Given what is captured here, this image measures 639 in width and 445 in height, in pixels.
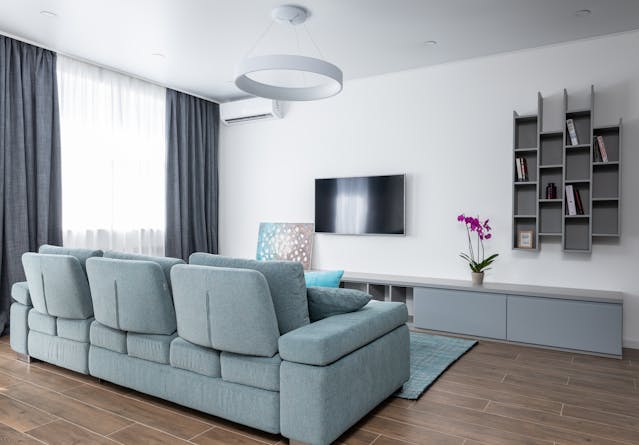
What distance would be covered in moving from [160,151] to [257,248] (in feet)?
5.49

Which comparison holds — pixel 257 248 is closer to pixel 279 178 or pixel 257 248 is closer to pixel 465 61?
pixel 279 178

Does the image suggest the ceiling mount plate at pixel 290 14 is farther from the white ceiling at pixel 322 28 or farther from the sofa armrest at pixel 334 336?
the sofa armrest at pixel 334 336

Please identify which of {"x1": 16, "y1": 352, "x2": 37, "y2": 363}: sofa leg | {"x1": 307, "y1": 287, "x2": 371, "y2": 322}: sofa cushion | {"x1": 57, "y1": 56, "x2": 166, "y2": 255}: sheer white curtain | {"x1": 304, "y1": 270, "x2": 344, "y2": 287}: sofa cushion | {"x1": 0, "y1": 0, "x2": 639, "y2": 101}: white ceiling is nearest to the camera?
{"x1": 307, "y1": 287, "x2": 371, "y2": 322}: sofa cushion

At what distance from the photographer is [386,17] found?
3635 millimetres

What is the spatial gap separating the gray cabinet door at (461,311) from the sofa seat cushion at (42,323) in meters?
2.95

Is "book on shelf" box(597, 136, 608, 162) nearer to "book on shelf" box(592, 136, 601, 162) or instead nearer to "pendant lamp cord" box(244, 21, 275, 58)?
"book on shelf" box(592, 136, 601, 162)

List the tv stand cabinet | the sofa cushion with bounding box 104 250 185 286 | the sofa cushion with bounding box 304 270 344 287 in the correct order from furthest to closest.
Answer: the tv stand cabinet, the sofa cushion with bounding box 304 270 344 287, the sofa cushion with bounding box 104 250 185 286

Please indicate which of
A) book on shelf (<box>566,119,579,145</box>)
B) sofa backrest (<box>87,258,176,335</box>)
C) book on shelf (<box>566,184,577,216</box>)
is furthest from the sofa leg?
book on shelf (<box>566,119,579,145</box>)

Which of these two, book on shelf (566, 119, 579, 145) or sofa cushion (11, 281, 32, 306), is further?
book on shelf (566, 119, 579, 145)

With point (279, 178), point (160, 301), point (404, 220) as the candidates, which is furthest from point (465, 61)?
point (160, 301)

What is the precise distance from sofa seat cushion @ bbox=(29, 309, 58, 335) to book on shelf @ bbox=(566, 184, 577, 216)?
409 centimetres

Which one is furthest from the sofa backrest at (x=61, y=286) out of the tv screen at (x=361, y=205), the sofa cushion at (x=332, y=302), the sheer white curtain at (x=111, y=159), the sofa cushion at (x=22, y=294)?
the tv screen at (x=361, y=205)

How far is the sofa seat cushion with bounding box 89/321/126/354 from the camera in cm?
277

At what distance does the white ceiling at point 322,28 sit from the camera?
346 centimetres
